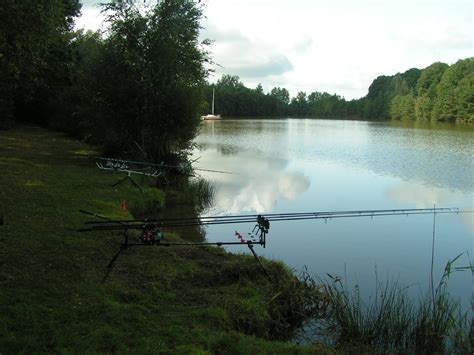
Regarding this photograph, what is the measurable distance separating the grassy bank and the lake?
2707 mm

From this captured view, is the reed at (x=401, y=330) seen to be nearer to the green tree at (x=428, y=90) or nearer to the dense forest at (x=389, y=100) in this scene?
the dense forest at (x=389, y=100)

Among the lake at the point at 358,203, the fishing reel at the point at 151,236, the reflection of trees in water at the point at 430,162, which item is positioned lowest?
the lake at the point at 358,203

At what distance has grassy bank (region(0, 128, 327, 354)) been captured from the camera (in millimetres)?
5301

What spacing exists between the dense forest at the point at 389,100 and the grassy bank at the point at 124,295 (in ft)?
179

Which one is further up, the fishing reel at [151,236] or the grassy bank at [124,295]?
the fishing reel at [151,236]

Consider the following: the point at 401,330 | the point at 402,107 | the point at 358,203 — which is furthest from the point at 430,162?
the point at 402,107

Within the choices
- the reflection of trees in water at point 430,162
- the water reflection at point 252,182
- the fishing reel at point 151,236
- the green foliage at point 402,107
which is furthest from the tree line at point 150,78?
the green foliage at point 402,107

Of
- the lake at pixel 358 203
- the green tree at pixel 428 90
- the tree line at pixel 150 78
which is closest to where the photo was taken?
the lake at pixel 358 203

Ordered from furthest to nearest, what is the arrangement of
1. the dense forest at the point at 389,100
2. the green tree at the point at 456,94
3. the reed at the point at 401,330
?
the dense forest at the point at 389,100, the green tree at the point at 456,94, the reed at the point at 401,330

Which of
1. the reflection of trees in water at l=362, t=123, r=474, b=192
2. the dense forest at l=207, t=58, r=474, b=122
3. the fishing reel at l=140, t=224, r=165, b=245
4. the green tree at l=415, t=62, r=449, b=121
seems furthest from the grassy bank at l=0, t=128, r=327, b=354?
the green tree at l=415, t=62, r=449, b=121

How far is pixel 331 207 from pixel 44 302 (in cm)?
1239

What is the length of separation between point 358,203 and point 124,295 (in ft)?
41.6

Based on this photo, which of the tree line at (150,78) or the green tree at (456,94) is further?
the green tree at (456,94)

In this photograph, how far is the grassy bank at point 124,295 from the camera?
17.4 feet
